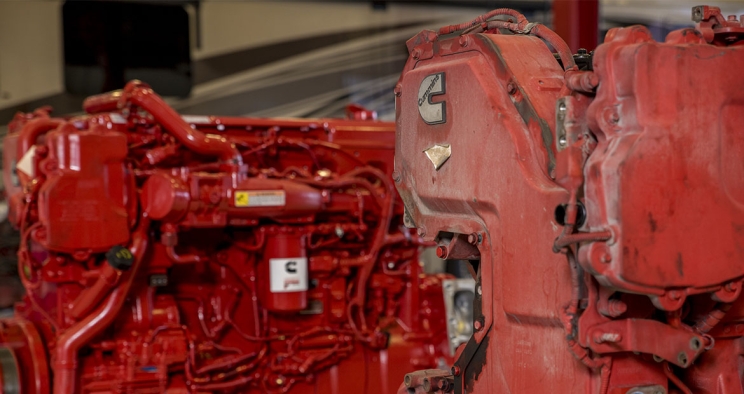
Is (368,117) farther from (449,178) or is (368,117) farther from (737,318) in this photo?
(737,318)

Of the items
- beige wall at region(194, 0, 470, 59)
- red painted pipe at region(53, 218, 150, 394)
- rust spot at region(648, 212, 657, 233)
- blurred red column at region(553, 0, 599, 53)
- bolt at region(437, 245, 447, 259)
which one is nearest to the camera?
rust spot at region(648, 212, 657, 233)

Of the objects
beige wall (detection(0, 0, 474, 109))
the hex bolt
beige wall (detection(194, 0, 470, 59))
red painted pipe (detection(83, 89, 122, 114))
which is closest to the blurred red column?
beige wall (detection(0, 0, 474, 109))

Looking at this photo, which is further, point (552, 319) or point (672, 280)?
point (552, 319)

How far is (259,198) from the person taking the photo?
4035 mm

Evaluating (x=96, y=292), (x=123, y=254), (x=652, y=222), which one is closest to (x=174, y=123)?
(x=123, y=254)

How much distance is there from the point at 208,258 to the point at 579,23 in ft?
13.3

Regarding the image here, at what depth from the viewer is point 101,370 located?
3.88 m

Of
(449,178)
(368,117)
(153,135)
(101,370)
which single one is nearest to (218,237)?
(153,135)

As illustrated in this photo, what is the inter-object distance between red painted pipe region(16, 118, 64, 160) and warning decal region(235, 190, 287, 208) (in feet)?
3.16

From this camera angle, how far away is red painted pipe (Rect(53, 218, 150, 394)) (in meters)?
3.73

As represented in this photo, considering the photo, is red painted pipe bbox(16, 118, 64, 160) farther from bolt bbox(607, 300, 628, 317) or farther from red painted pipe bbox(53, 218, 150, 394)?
bolt bbox(607, 300, 628, 317)

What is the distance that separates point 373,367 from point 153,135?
1.68 m

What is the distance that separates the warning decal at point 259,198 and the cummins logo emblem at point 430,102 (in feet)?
5.02

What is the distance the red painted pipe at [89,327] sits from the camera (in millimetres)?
3732
